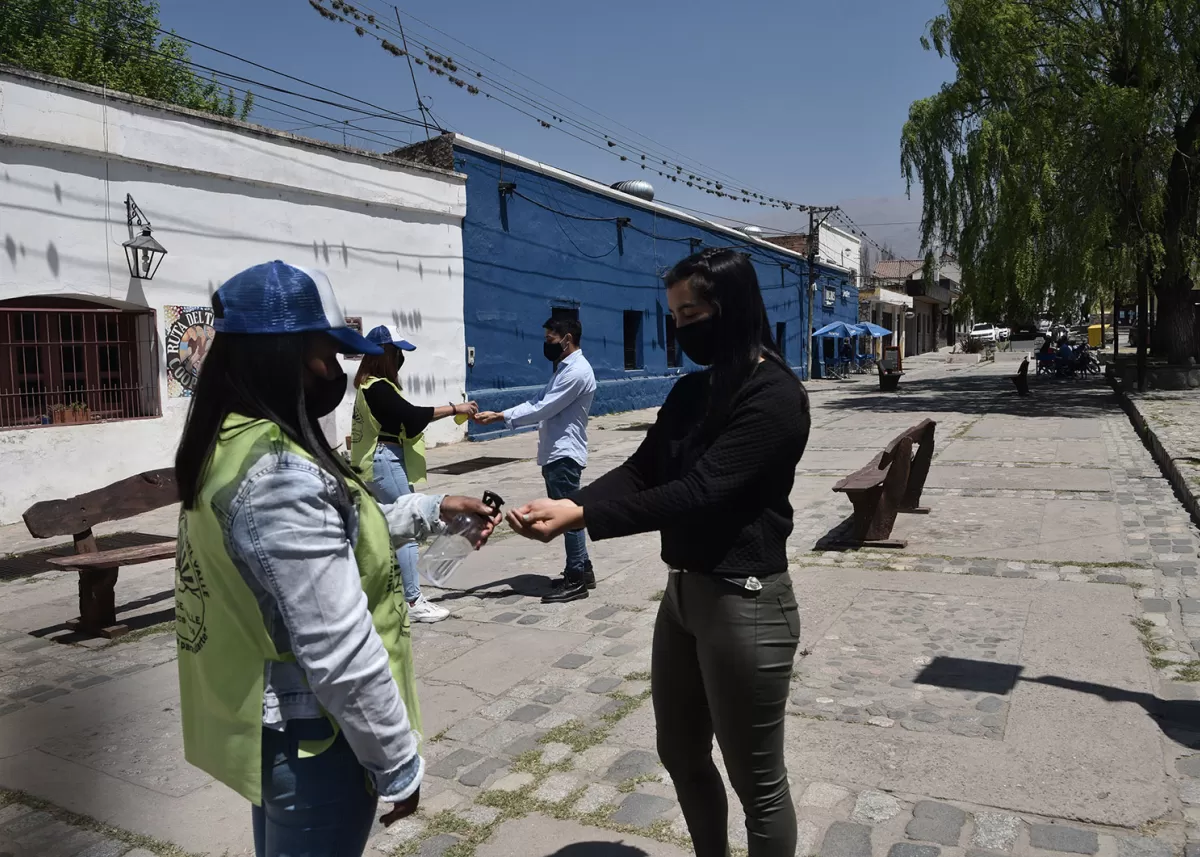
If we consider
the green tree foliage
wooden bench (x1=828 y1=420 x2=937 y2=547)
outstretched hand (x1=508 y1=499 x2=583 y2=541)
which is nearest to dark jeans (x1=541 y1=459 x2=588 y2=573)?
wooden bench (x1=828 y1=420 x2=937 y2=547)

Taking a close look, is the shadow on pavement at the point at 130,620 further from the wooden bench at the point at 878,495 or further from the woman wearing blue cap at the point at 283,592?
the wooden bench at the point at 878,495

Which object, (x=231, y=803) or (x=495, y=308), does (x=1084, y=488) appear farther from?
(x=495, y=308)

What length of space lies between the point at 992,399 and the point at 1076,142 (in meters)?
6.46

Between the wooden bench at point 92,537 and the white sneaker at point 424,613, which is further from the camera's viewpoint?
the white sneaker at point 424,613

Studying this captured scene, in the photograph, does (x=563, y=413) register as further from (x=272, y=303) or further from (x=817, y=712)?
(x=272, y=303)

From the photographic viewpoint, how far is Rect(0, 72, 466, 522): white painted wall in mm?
9734

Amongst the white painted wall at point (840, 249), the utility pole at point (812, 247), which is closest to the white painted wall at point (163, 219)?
the utility pole at point (812, 247)

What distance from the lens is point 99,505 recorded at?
605 centimetres

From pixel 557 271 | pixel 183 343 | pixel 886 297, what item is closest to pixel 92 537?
pixel 183 343

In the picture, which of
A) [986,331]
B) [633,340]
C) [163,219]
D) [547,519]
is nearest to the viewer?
[547,519]

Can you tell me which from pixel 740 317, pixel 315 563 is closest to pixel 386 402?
pixel 740 317

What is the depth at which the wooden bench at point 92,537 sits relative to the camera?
559cm

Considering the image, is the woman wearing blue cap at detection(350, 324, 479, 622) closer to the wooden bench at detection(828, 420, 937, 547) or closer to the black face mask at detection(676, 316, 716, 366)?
the black face mask at detection(676, 316, 716, 366)

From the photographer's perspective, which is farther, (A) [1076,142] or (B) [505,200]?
(A) [1076,142]
